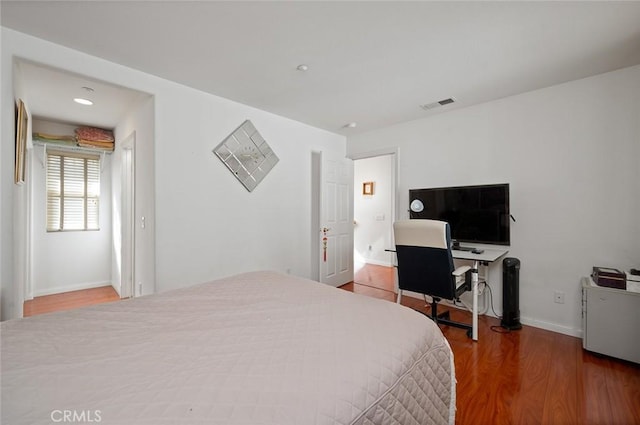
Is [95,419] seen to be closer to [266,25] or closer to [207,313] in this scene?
[207,313]

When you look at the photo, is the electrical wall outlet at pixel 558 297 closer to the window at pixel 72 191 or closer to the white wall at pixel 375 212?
the white wall at pixel 375 212

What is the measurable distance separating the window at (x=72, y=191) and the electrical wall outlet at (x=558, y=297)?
605cm

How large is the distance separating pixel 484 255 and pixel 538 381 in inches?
44.3

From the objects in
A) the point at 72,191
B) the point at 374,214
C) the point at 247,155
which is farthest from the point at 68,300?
the point at 374,214

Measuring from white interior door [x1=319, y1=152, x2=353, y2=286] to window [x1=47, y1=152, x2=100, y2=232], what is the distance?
11.6 feet

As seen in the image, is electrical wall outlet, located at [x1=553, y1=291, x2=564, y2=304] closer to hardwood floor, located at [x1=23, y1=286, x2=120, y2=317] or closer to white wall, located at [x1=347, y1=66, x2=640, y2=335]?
white wall, located at [x1=347, y1=66, x2=640, y2=335]

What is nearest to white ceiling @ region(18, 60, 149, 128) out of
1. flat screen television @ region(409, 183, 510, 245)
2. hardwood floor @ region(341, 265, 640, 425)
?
flat screen television @ region(409, 183, 510, 245)

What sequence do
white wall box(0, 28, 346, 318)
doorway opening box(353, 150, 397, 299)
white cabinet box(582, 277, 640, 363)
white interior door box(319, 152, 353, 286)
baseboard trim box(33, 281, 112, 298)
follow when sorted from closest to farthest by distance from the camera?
white wall box(0, 28, 346, 318)
white cabinet box(582, 277, 640, 363)
baseboard trim box(33, 281, 112, 298)
white interior door box(319, 152, 353, 286)
doorway opening box(353, 150, 397, 299)

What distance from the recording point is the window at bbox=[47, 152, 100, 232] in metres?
3.69

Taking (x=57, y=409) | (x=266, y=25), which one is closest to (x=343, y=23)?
(x=266, y=25)

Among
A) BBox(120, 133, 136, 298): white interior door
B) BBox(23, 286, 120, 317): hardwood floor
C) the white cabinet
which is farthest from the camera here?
BBox(23, 286, 120, 317): hardwood floor

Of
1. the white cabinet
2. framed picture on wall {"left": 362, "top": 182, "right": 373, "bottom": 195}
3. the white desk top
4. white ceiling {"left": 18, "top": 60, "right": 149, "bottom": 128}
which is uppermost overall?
white ceiling {"left": 18, "top": 60, "right": 149, "bottom": 128}

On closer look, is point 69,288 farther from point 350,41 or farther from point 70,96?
point 350,41

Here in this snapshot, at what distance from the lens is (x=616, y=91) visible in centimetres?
233
